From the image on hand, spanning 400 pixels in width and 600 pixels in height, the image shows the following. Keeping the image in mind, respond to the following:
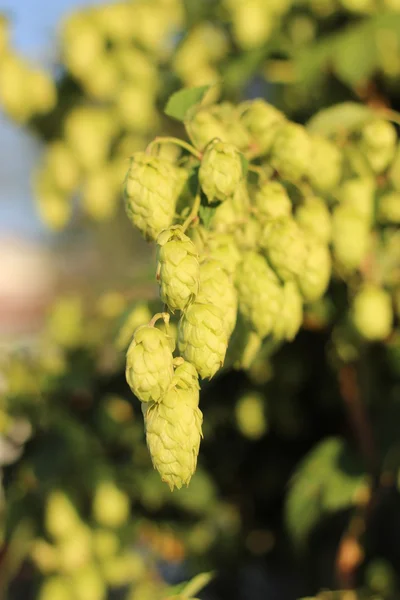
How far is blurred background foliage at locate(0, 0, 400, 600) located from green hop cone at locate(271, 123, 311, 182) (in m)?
0.26

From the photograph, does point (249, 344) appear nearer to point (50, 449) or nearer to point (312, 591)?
point (50, 449)

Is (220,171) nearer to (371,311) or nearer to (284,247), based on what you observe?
(284,247)

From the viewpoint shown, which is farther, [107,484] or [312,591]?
[312,591]

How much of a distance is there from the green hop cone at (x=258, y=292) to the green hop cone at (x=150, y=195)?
89 mm

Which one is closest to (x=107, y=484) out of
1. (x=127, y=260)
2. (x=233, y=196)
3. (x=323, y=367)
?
(x=323, y=367)

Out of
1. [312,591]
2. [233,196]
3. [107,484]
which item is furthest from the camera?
[312,591]

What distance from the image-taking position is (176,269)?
583 mm

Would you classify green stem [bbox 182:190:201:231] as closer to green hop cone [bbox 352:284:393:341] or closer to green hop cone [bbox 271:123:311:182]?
green hop cone [bbox 271:123:311:182]

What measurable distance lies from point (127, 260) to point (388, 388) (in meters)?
5.72

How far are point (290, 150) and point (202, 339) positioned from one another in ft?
0.92

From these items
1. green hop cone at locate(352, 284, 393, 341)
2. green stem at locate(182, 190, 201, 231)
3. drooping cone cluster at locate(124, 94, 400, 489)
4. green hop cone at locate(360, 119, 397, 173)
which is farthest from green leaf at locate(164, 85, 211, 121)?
green hop cone at locate(352, 284, 393, 341)

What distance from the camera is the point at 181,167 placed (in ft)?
2.59

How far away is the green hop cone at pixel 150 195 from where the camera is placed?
2.20 ft

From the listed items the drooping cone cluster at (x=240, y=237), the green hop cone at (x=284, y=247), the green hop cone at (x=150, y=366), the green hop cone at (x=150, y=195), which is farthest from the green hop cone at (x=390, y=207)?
the green hop cone at (x=150, y=366)
